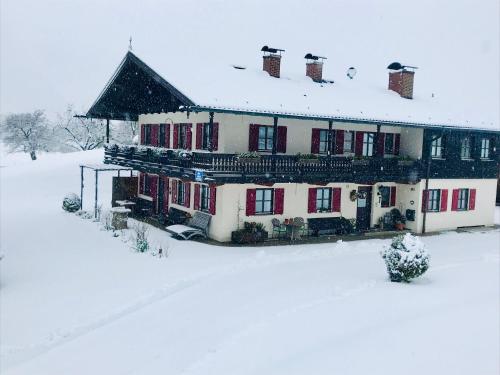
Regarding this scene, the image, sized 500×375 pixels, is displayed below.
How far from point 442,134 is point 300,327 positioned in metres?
17.3

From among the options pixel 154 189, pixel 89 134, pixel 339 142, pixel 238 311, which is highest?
pixel 89 134

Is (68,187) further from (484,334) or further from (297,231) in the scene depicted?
(484,334)

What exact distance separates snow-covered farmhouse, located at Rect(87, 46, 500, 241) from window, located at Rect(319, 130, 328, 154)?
2.4 inches

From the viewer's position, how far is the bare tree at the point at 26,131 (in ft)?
223

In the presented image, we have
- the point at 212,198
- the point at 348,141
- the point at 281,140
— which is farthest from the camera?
the point at 348,141

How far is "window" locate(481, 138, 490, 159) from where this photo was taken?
2872cm

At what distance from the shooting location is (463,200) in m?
28.3

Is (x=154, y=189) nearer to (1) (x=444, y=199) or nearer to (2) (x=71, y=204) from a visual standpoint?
(2) (x=71, y=204)

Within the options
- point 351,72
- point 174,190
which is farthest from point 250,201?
point 351,72

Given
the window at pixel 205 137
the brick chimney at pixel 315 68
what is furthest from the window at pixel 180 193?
the brick chimney at pixel 315 68

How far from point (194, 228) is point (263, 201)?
3296mm

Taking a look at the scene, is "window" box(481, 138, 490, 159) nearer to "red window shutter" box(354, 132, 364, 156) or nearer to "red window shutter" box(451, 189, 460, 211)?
"red window shutter" box(451, 189, 460, 211)

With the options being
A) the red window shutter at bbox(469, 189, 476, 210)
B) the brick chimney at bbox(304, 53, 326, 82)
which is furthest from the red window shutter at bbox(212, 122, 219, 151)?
the red window shutter at bbox(469, 189, 476, 210)

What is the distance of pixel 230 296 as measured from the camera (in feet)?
47.9
